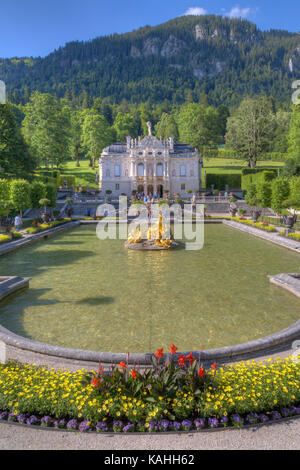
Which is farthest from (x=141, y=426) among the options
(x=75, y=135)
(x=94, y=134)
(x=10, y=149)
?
(x=75, y=135)

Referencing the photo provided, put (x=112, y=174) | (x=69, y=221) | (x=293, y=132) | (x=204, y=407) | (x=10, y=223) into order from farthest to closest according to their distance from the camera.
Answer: (x=112, y=174)
(x=293, y=132)
(x=69, y=221)
(x=10, y=223)
(x=204, y=407)

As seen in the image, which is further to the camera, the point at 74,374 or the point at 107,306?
the point at 107,306

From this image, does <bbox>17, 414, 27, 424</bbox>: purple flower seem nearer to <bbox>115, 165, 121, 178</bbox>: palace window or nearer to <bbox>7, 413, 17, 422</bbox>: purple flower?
<bbox>7, 413, 17, 422</bbox>: purple flower

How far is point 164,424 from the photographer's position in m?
5.90

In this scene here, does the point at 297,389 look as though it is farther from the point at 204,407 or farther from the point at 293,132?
the point at 293,132

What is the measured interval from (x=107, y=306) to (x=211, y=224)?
→ 3098 cm

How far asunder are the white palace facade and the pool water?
4894cm

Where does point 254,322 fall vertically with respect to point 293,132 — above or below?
below

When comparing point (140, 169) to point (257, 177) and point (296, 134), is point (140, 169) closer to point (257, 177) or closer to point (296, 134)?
point (257, 177)

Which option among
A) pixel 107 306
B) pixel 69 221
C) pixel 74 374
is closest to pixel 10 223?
pixel 69 221

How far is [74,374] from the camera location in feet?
24.2

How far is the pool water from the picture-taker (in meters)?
10.3

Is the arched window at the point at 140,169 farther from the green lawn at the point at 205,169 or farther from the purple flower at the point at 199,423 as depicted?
the purple flower at the point at 199,423

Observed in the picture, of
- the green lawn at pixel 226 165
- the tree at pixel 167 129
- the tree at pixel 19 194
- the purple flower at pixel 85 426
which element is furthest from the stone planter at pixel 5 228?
the tree at pixel 167 129
